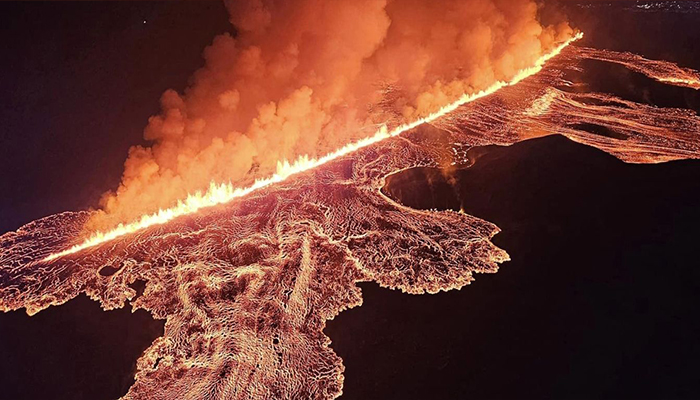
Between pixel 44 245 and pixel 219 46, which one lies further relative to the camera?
pixel 219 46

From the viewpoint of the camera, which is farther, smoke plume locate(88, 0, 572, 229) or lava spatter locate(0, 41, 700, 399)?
smoke plume locate(88, 0, 572, 229)

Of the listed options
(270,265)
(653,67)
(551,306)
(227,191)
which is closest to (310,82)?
(227,191)

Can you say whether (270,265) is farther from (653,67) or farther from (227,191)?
(653,67)

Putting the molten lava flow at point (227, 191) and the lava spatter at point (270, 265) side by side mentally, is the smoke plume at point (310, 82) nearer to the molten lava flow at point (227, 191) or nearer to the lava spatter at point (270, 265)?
the molten lava flow at point (227, 191)

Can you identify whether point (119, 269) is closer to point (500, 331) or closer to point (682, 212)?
point (500, 331)

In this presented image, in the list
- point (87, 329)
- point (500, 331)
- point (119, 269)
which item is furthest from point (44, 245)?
point (500, 331)

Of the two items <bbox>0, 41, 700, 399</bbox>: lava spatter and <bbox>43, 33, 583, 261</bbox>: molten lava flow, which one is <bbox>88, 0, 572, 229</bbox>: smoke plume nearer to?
<bbox>43, 33, 583, 261</bbox>: molten lava flow

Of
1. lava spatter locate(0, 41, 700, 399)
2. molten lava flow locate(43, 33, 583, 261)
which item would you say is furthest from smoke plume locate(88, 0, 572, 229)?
lava spatter locate(0, 41, 700, 399)

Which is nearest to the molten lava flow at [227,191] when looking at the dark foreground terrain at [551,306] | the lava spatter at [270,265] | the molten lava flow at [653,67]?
the lava spatter at [270,265]
